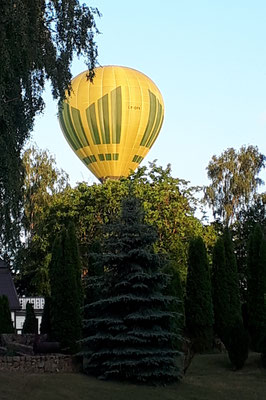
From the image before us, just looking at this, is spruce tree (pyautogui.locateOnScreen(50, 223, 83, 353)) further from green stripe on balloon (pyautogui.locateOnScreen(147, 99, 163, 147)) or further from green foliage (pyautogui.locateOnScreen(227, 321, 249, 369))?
green stripe on balloon (pyautogui.locateOnScreen(147, 99, 163, 147))

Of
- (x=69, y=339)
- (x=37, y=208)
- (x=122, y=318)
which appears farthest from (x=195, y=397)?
(x=37, y=208)

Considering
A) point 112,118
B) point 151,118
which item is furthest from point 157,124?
point 112,118

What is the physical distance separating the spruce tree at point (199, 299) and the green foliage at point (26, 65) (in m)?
12.4

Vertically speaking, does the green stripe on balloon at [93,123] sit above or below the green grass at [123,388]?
above

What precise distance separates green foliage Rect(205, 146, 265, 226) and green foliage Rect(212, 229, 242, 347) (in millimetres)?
22996

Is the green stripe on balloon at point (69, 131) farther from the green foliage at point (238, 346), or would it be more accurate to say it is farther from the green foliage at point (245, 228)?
the green foliage at point (238, 346)

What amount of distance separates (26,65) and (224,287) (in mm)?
16628

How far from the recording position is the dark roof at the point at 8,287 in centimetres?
3891

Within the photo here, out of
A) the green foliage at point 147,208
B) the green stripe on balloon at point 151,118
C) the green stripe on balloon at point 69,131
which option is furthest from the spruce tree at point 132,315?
the green stripe on balloon at point 151,118

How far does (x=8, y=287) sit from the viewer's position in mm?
39875

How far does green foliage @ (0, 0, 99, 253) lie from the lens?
15352mm

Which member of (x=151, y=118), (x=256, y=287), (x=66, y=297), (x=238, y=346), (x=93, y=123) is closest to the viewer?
(x=66, y=297)

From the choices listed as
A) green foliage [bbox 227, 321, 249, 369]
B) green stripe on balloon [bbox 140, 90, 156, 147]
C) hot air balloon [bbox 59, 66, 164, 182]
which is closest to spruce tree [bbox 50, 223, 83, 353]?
green foliage [bbox 227, 321, 249, 369]

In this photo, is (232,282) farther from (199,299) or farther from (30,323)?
(30,323)
